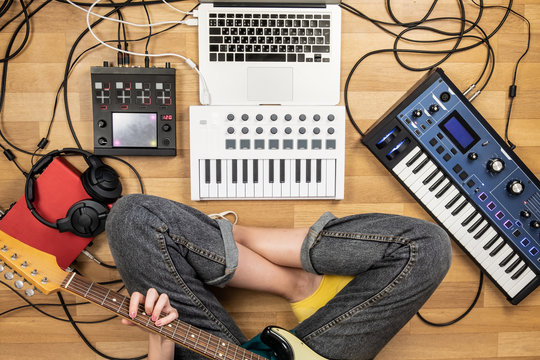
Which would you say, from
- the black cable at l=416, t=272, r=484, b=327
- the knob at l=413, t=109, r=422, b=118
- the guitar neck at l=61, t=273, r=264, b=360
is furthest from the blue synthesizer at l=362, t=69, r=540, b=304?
the guitar neck at l=61, t=273, r=264, b=360

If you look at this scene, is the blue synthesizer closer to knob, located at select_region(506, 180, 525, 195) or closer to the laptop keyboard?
knob, located at select_region(506, 180, 525, 195)

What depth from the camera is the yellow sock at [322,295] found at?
4.34 ft

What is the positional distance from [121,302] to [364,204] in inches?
34.2

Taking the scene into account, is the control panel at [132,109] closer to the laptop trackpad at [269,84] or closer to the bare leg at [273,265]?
the laptop trackpad at [269,84]

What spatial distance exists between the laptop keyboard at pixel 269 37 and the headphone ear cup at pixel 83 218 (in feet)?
2.04

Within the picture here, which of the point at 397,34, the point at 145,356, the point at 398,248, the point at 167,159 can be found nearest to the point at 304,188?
the point at 398,248

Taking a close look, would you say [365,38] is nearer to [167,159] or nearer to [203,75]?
[203,75]

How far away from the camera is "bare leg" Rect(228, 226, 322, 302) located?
4.22 ft

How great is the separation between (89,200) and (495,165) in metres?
1.33

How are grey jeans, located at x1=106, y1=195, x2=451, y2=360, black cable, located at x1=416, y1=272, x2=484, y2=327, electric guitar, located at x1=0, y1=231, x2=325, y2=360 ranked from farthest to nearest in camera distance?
black cable, located at x1=416, y1=272, x2=484, y2=327 < grey jeans, located at x1=106, y1=195, x2=451, y2=360 < electric guitar, located at x1=0, y1=231, x2=325, y2=360

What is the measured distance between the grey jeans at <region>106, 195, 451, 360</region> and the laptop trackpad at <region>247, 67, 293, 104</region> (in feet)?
1.43

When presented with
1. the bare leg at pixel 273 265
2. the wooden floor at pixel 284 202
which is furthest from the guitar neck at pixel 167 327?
the wooden floor at pixel 284 202

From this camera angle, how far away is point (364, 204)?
145 cm

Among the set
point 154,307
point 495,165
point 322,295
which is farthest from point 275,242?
point 495,165
